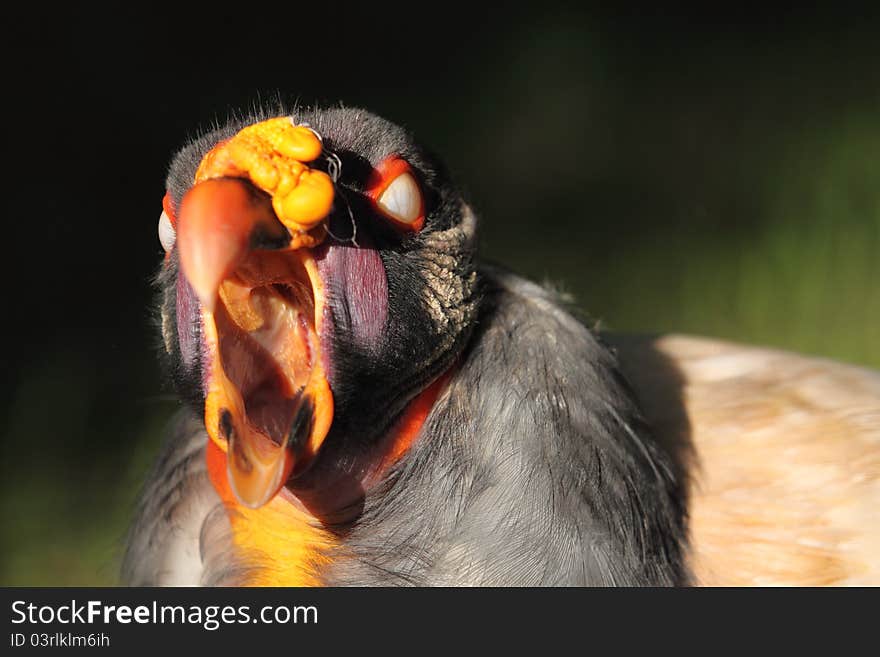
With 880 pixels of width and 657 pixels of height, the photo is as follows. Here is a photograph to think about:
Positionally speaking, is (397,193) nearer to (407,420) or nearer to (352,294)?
(352,294)

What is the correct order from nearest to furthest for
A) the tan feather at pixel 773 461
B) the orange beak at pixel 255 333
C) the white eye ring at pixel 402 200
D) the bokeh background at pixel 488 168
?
1. the orange beak at pixel 255 333
2. the white eye ring at pixel 402 200
3. the tan feather at pixel 773 461
4. the bokeh background at pixel 488 168

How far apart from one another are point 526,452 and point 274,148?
22.5 inches

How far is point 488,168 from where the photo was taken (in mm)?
5184

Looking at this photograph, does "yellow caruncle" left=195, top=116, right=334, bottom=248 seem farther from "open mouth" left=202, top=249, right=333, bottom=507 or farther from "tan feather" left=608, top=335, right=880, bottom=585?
"tan feather" left=608, top=335, right=880, bottom=585

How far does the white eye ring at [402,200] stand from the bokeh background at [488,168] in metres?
2.16

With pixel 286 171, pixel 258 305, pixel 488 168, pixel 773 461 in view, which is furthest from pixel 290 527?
pixel 488 168

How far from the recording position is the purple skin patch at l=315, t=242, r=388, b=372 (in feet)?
4.74

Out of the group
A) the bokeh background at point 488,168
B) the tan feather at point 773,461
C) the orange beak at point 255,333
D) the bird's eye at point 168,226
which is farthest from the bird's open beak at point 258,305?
the bokeh background at point 488,168

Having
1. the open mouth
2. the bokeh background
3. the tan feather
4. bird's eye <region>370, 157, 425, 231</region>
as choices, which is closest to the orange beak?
the open mouth

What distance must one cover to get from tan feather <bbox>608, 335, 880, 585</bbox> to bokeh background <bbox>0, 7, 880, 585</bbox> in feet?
4.69

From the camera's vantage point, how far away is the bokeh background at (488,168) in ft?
12.9

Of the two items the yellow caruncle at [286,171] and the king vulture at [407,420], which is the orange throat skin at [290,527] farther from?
the yellow caruncle at [286,171]

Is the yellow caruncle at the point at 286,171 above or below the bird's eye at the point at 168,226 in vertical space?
above

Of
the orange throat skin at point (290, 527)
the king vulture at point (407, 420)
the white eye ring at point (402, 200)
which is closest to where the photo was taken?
the king vulture at point (407, 420)
